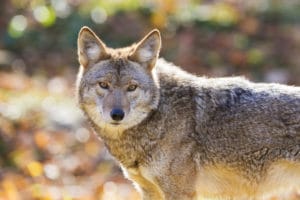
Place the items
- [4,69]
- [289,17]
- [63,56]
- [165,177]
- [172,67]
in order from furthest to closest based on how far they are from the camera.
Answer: [289,17] → [63,56] → [4,69] → [172,67] → [165,177]

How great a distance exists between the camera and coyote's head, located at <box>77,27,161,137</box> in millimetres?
8227

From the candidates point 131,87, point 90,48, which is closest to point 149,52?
point 131,87

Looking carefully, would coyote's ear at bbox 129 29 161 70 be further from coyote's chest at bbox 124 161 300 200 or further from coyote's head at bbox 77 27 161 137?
coyote's chest at bbox 124 161 300 200

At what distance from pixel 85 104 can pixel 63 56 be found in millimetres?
9898

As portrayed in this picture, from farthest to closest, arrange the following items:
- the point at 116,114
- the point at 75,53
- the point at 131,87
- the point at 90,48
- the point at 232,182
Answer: the point at 75,53 → the point at 90,48 → the point at 232,182 → the point at 131,87 → the point at 116,114

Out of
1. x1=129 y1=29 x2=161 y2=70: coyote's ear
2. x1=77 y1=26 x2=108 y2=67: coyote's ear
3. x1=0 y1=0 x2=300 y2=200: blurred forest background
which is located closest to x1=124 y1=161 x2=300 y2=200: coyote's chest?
x1=129 y1=29 x2=161 y2=70: coyote's ear

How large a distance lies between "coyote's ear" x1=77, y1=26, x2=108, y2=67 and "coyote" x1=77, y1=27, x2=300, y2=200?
10mm

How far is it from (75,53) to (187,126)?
32.8 feet

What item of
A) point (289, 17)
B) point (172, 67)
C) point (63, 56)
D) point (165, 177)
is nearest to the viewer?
point (165, 177)

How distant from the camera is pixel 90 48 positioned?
8.60 metres

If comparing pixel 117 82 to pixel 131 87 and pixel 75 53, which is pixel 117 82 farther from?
pixel 75 53

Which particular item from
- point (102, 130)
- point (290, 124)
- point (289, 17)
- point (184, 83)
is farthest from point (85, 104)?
point (289, 17)

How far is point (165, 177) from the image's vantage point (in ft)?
27.0

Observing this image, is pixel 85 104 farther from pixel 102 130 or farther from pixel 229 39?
pixel 229 39
